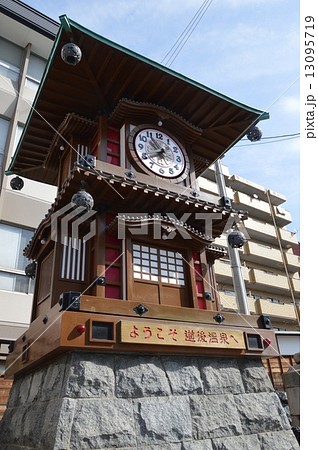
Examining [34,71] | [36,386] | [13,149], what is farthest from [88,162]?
[34,71]

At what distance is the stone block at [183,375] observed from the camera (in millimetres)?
5625

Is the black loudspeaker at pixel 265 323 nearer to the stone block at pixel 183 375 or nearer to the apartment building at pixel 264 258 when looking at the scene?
the stone block at pixel 183 375

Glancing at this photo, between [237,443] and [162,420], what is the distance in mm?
1396

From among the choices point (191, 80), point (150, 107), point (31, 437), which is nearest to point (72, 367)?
point (31, 437)

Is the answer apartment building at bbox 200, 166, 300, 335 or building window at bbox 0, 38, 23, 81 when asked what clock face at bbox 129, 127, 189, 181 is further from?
apartment building at bbox 200, 166, 300, 335

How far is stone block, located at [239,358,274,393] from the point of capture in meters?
6.33

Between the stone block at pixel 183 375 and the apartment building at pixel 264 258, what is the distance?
75.1 feet

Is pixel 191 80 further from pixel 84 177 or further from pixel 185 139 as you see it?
pixel 84 177

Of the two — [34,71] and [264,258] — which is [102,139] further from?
[264,258]

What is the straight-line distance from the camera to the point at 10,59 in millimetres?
17328

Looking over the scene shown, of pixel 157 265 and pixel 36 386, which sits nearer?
pixel 36 386

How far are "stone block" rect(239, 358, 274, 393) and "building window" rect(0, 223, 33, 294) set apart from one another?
9.48 metres

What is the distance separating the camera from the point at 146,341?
5402 millimetres

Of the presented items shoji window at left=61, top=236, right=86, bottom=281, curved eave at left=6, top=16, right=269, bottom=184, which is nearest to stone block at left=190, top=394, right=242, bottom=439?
shoji window at left=61, top=236, right=86, bottom=281
